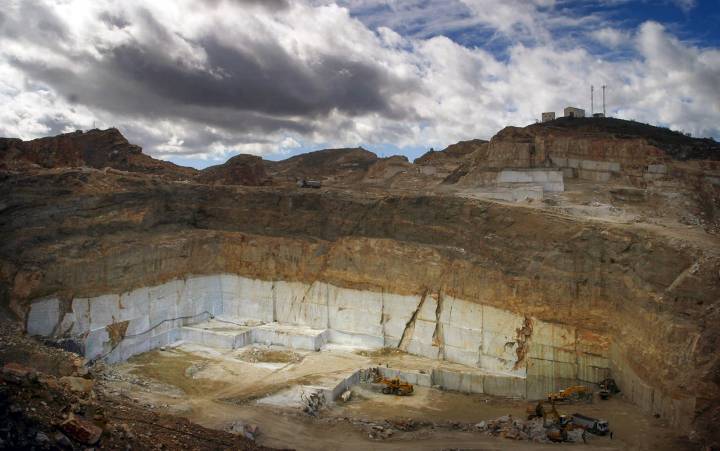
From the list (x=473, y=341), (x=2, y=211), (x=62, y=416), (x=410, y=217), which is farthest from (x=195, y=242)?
(x=62, y=416)

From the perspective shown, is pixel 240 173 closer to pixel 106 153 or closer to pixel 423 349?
pixel 106 153

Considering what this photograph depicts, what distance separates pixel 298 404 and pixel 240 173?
2256 cm

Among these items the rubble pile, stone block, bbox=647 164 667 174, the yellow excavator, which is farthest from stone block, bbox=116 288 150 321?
stone block, bbox=647 164 667 174

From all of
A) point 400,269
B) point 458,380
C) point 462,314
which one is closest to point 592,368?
point 458,380

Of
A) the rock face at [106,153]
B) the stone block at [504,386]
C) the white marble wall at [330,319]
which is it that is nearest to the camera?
the stone block at [504,386]

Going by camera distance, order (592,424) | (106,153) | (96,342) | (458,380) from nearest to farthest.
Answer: (592,424) < (458,380) < (96,342) < (106,153)

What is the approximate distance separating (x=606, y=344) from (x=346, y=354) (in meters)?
11.2

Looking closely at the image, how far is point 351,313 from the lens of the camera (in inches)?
1145

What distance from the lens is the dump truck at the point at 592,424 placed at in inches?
709

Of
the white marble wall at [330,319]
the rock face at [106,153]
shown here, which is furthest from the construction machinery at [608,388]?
the rock face at [106,153]

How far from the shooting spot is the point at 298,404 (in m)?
21.5

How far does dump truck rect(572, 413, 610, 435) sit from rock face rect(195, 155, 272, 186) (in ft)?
89.6

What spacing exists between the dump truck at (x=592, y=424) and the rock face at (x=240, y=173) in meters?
27.3

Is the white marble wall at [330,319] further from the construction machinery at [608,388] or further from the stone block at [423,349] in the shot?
the construction machinery at [608,388]
